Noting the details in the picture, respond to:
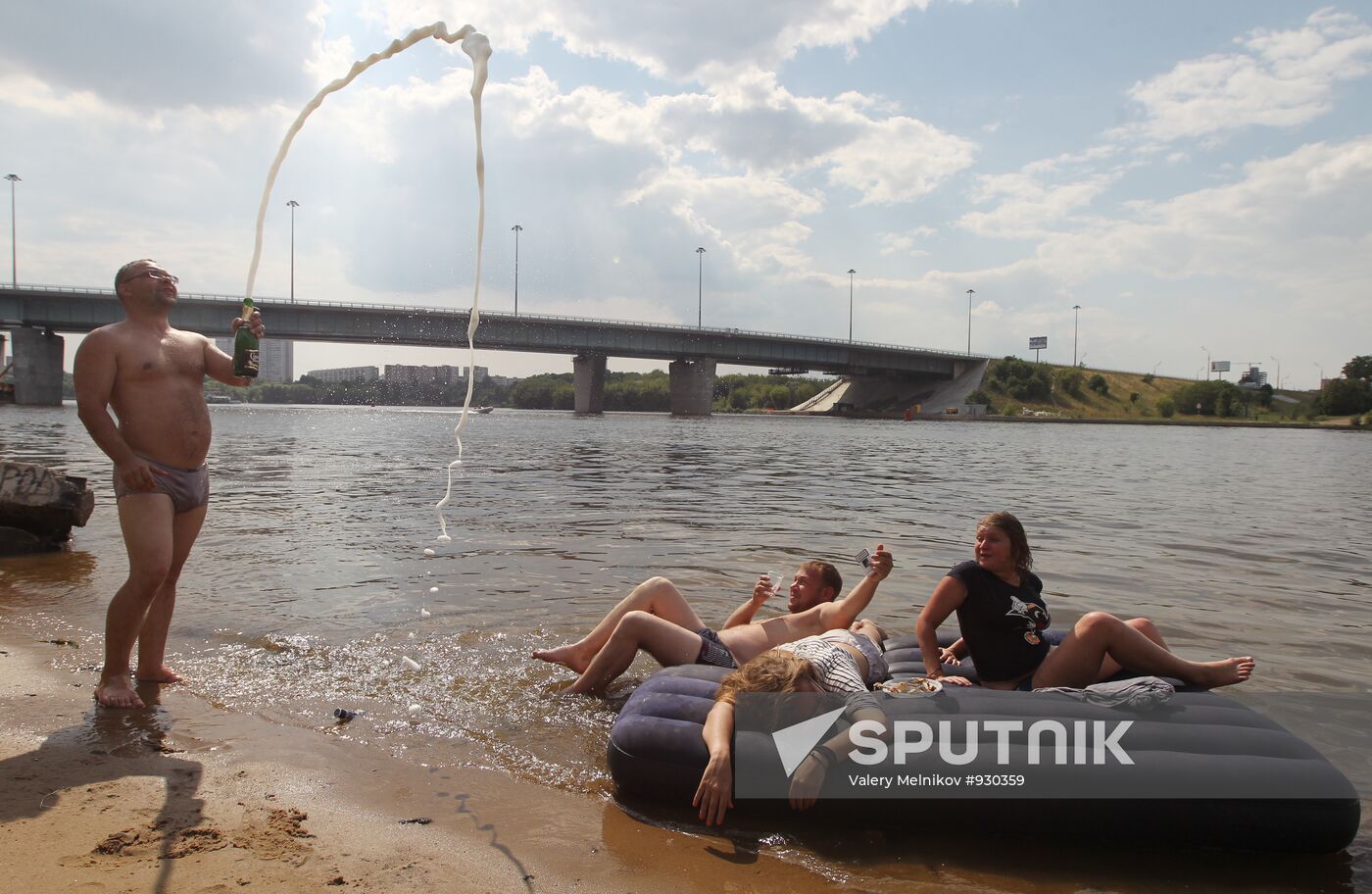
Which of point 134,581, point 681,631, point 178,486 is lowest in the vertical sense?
point 681,631

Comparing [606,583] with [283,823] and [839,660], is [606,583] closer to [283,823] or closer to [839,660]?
[839,660]

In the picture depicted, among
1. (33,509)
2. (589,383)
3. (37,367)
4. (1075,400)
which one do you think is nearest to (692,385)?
(589,383)

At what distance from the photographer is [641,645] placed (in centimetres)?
Answer: 611

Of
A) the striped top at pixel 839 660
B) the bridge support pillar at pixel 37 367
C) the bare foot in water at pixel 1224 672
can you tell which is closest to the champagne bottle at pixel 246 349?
the striped top at pixel 839 660

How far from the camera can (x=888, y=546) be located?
44.3 feet

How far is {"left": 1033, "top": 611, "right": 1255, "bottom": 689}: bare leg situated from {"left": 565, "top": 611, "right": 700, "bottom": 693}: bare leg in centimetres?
232

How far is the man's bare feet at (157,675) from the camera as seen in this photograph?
6.08 m

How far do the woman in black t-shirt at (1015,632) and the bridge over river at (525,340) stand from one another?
68.4m

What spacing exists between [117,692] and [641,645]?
331 cm

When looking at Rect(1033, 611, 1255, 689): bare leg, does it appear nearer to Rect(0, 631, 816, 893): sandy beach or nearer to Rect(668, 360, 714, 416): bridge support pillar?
Rect(0, 631, 816, 893): sandy beach

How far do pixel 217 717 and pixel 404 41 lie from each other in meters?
4.78

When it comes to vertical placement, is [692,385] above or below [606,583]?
above

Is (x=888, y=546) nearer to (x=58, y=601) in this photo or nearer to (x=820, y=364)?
(x=58, y=601)

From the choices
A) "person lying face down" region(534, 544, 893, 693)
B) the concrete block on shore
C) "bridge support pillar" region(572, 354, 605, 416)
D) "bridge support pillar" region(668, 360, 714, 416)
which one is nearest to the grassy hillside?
"bridge support pillar" region(668, 360, 714, 416)
